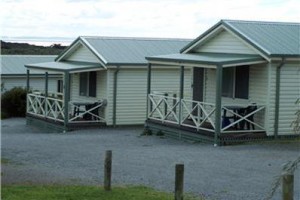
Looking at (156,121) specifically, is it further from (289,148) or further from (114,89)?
(289,148)

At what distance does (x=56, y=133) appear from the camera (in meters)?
24.7

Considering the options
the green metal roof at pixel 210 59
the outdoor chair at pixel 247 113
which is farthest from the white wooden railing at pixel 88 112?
the outdoor chair at pixel 247 113

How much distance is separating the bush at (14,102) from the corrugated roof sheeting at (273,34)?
15.0 metres

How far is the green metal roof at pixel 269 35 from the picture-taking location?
61.8 feet

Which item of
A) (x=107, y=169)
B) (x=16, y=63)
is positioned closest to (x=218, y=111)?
(x=107, y=169)

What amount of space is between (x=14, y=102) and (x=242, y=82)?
1586 centimetres

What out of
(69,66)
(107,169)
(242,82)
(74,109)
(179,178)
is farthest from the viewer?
(69,66)

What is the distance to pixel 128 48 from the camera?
88.1 ft

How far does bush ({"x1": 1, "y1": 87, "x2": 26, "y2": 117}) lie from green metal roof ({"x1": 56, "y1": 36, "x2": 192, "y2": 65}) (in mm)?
6513

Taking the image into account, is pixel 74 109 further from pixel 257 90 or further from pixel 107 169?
pixel 107 169

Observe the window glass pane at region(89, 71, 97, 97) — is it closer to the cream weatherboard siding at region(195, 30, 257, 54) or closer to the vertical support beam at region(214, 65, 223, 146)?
the cream weatherboard siding at region(195, 30, 257, 54)

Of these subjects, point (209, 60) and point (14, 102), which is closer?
point (209, 60)

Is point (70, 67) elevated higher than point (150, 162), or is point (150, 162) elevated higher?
point (70, 67)

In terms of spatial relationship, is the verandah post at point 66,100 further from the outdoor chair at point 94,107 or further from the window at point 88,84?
the window at point 88,84
